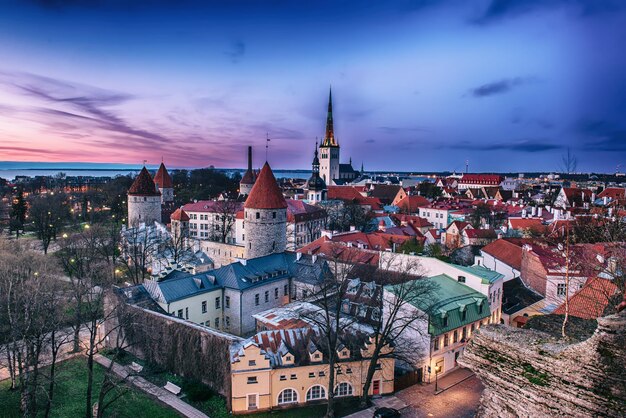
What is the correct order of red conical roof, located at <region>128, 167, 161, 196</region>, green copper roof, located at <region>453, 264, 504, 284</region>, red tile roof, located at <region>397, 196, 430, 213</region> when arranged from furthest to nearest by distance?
red tile roof, located at <region>397, 196, 430, 213</region>, red conical roof, located at <region>128, 167, 161, 196</region>, green copper roof, located at <region>453, 264, 504, 284</region>

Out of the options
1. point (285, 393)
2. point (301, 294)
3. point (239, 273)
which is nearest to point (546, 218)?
point (301, 294)

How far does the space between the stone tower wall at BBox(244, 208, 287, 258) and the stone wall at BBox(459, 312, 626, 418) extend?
2462cm

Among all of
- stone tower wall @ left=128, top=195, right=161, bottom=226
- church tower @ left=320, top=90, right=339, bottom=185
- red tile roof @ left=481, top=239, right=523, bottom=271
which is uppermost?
church tower @ left=320, top=90, right=339, bottom=185

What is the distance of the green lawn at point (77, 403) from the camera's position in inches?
648

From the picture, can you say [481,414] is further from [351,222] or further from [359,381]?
[351,222]

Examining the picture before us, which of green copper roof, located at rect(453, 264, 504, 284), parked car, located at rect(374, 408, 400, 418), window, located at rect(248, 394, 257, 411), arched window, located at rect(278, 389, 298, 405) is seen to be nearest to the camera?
parked car, located at rect(374, 408, 400, 418)

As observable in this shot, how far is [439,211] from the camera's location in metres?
57.8

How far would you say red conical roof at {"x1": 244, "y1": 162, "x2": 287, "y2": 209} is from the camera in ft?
98.7

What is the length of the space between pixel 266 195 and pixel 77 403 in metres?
16.8

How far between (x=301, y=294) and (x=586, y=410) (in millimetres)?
23668

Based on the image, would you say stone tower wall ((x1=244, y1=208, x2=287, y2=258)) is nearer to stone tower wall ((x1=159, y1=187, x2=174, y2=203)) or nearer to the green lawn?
the green lawn

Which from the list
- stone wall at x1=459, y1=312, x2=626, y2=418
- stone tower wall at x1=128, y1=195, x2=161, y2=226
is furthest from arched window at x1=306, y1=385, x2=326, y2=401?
stone tower wall at x1=128, y1=195, x2=161, y2=226

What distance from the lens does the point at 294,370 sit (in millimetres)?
17234

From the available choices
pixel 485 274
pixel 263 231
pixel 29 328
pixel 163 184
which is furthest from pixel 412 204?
pixel 29 328
